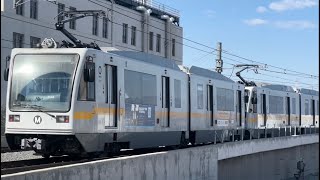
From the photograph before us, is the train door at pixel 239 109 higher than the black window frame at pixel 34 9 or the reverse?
the reverse

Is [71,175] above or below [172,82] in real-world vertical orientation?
below

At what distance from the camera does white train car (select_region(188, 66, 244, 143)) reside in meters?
19.3

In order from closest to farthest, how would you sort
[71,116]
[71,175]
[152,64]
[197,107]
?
1. [71,175]
2. [71,116]
3. [152,64]
4. [197,107]

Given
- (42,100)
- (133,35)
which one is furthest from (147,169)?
(133,35)

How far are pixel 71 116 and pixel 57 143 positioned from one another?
1158 mm

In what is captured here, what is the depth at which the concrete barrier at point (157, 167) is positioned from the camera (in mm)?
8703

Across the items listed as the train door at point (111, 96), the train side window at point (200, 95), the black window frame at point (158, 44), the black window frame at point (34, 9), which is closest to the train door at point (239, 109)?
the train side window at point (200, 95)

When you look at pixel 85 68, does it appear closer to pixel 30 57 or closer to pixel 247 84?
pixel 30 57

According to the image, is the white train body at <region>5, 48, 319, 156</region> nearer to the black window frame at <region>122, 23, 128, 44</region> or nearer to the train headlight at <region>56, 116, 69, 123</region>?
the train headlight at <region>56, 116, 69, 123</region>

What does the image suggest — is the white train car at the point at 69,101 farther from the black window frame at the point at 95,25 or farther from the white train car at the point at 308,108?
the black window frame at the point at 95,25

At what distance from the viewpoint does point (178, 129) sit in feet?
57.6

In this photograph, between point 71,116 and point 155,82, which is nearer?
point 71,116

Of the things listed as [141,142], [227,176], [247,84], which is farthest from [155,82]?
[247,84]

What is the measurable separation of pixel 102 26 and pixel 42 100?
35.1 m
